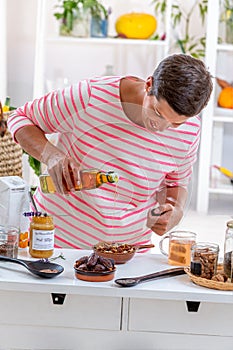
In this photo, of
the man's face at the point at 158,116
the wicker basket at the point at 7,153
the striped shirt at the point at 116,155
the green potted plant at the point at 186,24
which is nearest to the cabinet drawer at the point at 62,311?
the striped shirt at the point at 116,155

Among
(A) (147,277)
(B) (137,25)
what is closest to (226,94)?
(B) (137,25)

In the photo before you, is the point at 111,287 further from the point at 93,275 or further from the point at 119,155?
the point at 119,155

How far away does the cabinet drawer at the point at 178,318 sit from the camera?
1.76 m

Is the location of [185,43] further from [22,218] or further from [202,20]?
[22,218]

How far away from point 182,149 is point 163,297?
525 millimetres

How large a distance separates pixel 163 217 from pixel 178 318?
39 centimetres

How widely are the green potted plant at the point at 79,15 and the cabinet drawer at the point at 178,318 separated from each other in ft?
10.8

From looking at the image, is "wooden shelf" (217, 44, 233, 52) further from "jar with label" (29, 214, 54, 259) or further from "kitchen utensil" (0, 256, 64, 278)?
"kitchen utensil" (0, 256, 64, 278)

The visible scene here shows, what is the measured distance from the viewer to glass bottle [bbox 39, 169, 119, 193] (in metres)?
2.04

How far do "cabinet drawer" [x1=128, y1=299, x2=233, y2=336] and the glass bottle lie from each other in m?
0.40

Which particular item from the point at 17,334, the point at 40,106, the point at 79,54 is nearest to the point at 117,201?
the point at 40,106

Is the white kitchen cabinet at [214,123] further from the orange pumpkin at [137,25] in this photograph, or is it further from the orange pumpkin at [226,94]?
the orange pumpkin at [137,25]

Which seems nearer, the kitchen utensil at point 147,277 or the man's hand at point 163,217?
the kitchen utensil at point 147,277

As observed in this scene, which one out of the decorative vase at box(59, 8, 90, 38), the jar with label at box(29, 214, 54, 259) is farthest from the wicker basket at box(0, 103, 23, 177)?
the jar with label at box(29, 214, 54, 259)
